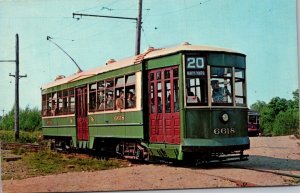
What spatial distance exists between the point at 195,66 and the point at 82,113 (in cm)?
222

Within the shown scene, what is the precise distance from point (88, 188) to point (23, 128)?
53.9 inches

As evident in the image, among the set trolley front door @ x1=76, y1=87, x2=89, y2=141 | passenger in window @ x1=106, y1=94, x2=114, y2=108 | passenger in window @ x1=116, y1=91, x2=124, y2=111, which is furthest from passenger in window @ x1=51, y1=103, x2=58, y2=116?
passenger in window @ x1=116, y1=91, x2=124, y2=111

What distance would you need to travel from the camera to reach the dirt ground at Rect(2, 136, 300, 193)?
657cm

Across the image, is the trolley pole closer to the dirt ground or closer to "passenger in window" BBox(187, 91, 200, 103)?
"passenger in window" BBox(187, 91, 200, 103)

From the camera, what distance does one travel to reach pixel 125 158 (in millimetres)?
7977

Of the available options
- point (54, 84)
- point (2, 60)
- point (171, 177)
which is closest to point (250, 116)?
point (171, 177)

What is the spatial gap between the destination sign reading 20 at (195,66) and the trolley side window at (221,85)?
5.5 inches

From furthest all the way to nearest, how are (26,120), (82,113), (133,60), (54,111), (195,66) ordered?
(82,113) → (54,111) → (133,60) → (26,120) → (195,66)

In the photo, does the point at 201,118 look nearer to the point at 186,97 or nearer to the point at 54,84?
the point at 186,97

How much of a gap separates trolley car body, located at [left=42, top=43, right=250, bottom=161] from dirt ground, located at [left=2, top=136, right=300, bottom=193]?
0.21 meters

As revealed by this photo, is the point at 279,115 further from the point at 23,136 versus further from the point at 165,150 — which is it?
the point at 23,136

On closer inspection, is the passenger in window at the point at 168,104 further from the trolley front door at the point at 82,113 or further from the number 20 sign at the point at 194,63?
the trolley front door at the point at 82,113

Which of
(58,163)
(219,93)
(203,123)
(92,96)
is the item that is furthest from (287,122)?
(58,163)

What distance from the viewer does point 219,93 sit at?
22.8ft
